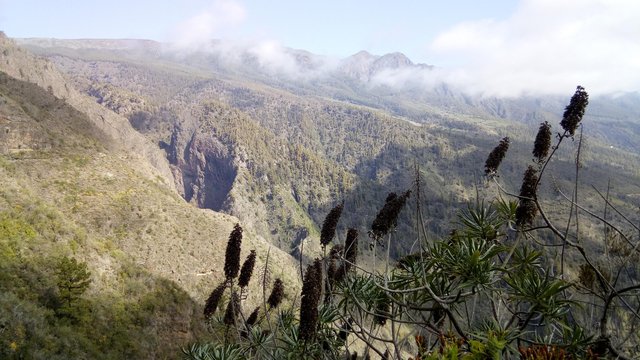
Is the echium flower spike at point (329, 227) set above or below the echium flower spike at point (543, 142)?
below

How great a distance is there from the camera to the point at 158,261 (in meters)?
53.2

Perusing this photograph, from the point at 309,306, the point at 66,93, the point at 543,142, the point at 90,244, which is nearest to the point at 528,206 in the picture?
the point at 543,142

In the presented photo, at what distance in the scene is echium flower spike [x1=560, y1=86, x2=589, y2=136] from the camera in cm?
838

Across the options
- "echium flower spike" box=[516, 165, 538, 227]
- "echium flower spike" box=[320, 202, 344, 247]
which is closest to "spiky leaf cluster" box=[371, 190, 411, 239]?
"echium flower spike" box=[320, 202, 344, 247]

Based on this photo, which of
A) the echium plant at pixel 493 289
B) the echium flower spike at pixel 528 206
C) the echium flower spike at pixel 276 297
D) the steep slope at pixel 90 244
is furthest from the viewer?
the steep slope at pixel 90 244

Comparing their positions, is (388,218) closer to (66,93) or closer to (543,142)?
(543,142)

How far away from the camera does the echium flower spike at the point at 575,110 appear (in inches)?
330

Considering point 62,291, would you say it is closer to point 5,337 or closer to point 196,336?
point 5,337

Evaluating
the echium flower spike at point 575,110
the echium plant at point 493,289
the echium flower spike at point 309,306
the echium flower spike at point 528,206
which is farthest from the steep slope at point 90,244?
the echium flower spike at point 575,110

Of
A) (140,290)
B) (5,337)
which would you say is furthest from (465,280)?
(140,290)

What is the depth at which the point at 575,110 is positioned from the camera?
8445 mm

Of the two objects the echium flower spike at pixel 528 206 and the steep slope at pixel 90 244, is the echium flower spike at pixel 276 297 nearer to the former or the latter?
the echium flower spike at pixel 528 206

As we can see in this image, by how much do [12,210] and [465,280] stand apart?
39.7m

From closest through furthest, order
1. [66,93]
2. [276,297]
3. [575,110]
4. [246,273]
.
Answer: [575,110], [246,273], [276,297], [66,93]
